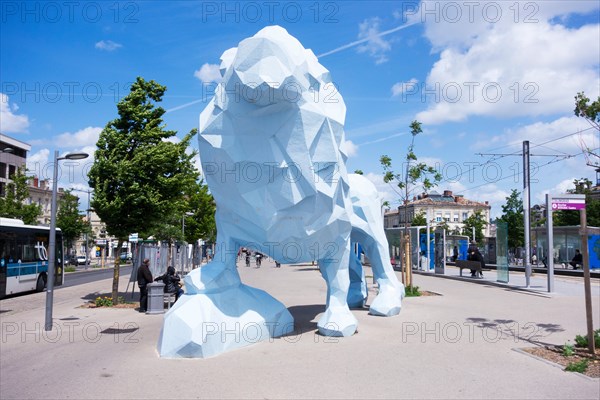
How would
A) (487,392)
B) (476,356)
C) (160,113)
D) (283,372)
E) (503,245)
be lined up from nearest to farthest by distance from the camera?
1. (487,392)
2. (283,372)
3. (476,356)
4. (160,113)
5. (503,245)

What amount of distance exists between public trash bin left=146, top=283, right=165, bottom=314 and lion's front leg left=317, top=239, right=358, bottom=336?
548 cm

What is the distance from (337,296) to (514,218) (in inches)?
1588

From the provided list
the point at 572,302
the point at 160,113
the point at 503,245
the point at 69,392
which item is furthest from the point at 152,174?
the point at 503,245

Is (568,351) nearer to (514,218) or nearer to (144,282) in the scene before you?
(144,282)

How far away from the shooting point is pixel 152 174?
13383 millimetres

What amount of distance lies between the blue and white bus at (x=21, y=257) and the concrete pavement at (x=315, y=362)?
A: 6.22 metres

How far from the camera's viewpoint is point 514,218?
43844 millimetres

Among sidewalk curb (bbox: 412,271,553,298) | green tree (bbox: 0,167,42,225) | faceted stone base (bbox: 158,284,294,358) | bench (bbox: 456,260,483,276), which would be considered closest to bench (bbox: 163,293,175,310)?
faceted stone base (bbox: 158,284,294,358)

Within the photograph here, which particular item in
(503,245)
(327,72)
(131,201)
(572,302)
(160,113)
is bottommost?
(572,302)

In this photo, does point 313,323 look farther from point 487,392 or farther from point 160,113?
point 160,113

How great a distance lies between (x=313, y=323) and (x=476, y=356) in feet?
11.3

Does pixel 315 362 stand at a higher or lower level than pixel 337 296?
lower

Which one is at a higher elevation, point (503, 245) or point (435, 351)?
point (503, 245)

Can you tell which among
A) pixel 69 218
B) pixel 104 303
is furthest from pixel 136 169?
pixel 69 218
